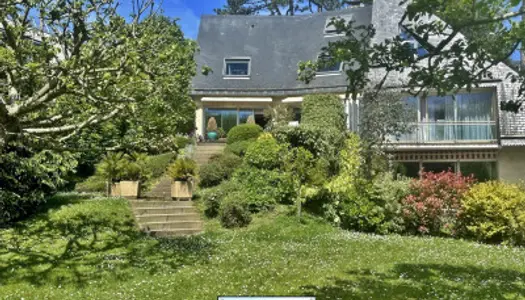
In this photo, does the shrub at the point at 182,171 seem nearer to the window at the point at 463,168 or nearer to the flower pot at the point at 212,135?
the window at the point at 463,168

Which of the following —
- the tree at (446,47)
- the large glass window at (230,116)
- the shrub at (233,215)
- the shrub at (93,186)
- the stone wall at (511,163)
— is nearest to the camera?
the tree at (446,47)

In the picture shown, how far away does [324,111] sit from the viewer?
22.5m

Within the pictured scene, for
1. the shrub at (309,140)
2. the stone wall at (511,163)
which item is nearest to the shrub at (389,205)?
the shrub at (309,140)

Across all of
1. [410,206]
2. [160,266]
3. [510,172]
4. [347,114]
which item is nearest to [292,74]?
[347,114]

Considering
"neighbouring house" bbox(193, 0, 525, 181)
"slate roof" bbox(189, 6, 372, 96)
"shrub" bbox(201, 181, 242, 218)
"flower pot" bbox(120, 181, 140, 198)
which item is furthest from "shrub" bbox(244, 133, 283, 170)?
"slate roof" bbox(189, 6, 372, 96)

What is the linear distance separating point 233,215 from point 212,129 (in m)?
15.2

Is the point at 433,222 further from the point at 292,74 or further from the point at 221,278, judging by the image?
→ the point at 292,74

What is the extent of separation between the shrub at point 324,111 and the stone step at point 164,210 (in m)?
9.71

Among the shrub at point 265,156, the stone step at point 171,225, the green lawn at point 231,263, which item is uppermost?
the shrub at point 265,156

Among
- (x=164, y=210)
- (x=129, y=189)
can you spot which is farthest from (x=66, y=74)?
(x=129, y=189)

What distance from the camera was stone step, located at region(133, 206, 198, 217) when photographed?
1292cm

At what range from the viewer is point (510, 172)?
22.0 meters

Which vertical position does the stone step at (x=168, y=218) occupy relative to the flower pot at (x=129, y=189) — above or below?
below

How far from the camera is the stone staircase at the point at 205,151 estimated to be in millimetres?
22455
